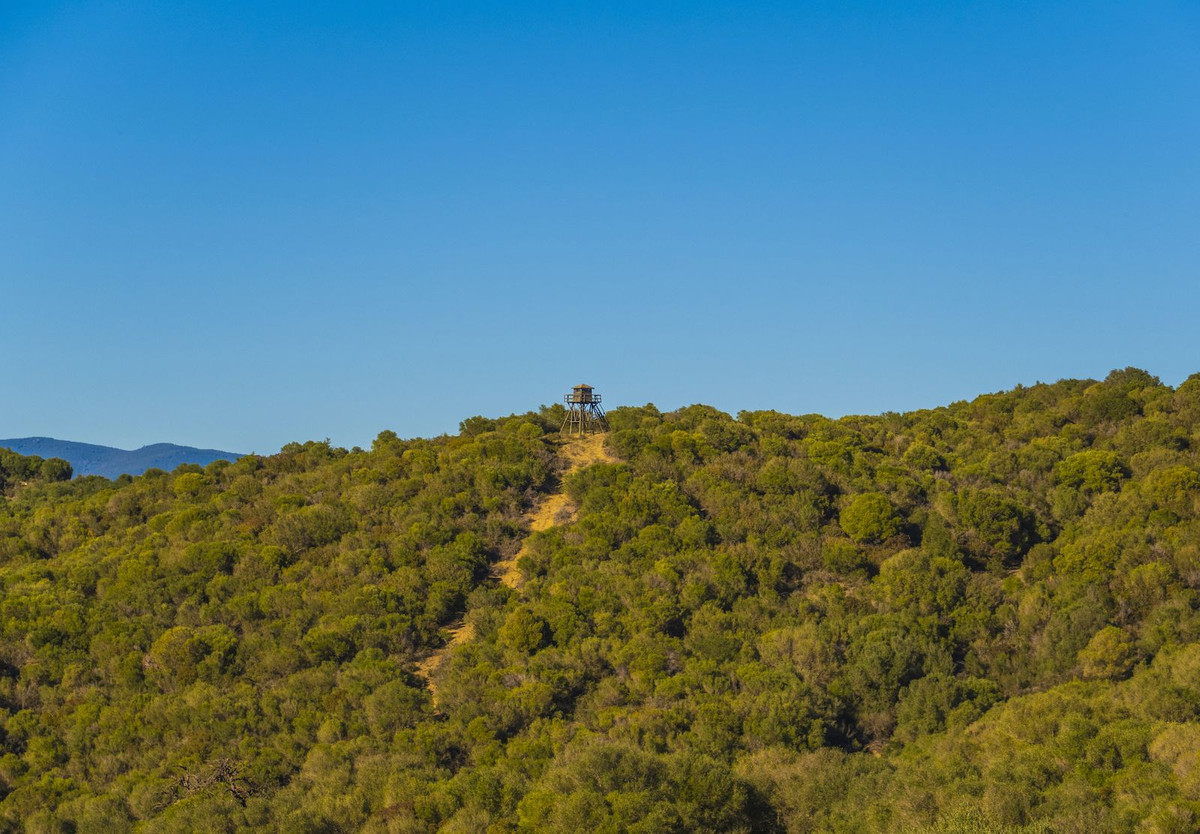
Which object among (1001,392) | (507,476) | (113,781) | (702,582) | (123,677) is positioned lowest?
(113,781)

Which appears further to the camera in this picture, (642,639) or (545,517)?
(545,517)

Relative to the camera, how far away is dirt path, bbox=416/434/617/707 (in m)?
46.9

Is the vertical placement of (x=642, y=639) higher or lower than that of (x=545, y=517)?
lower

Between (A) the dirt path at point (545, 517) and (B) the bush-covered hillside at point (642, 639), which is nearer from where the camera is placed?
(B) the bush-covered hillside at point (642, 639)

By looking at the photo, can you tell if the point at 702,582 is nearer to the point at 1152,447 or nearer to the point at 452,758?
the point at 452,758

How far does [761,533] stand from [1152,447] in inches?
791

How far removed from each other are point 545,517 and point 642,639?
12.2m

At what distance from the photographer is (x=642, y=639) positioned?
4497cm

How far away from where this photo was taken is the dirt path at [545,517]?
46.9 m

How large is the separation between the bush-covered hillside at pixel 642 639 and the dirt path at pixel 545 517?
481mm

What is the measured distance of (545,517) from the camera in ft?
184

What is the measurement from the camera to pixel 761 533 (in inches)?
2057

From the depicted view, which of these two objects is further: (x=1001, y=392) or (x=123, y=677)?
Result: (x=1001, y=392)

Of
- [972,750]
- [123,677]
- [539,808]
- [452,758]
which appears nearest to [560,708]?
[452,758]
